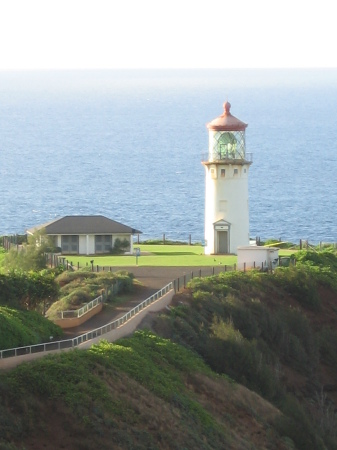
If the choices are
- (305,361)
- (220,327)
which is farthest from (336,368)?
(220,327)

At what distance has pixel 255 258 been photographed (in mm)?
42219

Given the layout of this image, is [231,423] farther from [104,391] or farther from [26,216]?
[26,216]

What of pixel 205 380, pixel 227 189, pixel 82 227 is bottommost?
pixel 205 380

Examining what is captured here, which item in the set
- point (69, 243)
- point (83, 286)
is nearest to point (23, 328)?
point (83, 286)

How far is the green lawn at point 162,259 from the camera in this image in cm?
4378

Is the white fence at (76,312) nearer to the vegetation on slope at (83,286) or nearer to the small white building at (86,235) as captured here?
the vegetation on slope at (83,286)

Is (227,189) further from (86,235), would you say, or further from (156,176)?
(156,176)

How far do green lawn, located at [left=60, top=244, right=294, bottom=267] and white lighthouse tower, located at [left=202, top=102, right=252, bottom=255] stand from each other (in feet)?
3.06

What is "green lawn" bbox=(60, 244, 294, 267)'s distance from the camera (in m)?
43.8

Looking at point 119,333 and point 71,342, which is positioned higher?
point 119,333

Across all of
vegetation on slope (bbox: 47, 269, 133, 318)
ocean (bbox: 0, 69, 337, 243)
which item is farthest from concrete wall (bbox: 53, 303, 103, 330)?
ocean (bbox: 0, 69, 337, 243)

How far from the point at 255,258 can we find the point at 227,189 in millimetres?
5734

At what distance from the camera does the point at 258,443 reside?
26.9 meters

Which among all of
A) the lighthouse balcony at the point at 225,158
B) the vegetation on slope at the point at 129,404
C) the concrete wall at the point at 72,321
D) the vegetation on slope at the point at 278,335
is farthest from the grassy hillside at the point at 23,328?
the lighthouse balcony at the point at 225,158
